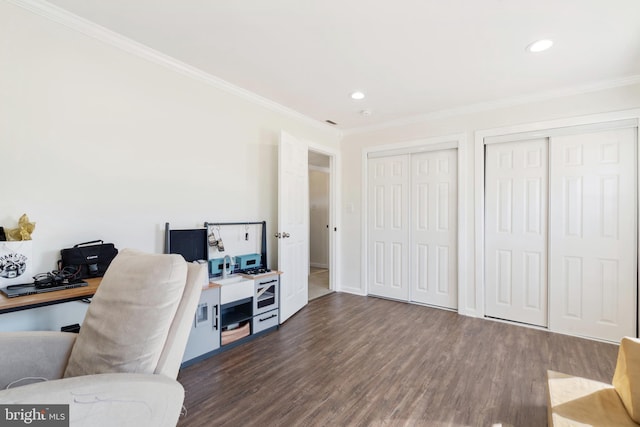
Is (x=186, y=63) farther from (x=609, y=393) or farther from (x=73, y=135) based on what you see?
(x=609, y=393)

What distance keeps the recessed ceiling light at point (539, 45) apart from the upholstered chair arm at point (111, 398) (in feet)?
10.1

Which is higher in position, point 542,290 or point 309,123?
point 309,123

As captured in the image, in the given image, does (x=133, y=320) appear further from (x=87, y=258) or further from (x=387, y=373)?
(x=387, y=373)

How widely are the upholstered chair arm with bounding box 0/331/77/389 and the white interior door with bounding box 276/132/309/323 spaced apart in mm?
2051

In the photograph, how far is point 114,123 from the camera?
224 cm

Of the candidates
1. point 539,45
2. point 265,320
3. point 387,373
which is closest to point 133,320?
point 387,373

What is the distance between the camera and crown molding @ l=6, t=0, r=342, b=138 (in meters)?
1.90

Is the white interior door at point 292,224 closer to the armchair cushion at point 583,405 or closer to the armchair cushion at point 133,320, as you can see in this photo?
the armchair cushion at point 133,320

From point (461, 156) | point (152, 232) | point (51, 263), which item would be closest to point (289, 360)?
point (152, 232)

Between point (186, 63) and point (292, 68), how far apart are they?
0.92 m

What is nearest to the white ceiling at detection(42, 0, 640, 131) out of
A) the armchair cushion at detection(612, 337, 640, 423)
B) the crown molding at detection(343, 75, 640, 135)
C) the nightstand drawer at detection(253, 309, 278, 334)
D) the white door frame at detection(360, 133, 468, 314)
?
the crown molding at detection(343, 75, 640, 135)

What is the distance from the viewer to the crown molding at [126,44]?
1.90m

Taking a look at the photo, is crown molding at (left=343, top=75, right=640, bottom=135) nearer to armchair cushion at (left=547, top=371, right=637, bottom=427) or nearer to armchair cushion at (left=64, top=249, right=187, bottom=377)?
armchair cushion at (left=547, top=371, right=637, bottom=427)

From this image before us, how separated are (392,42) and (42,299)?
2699 millimetres
